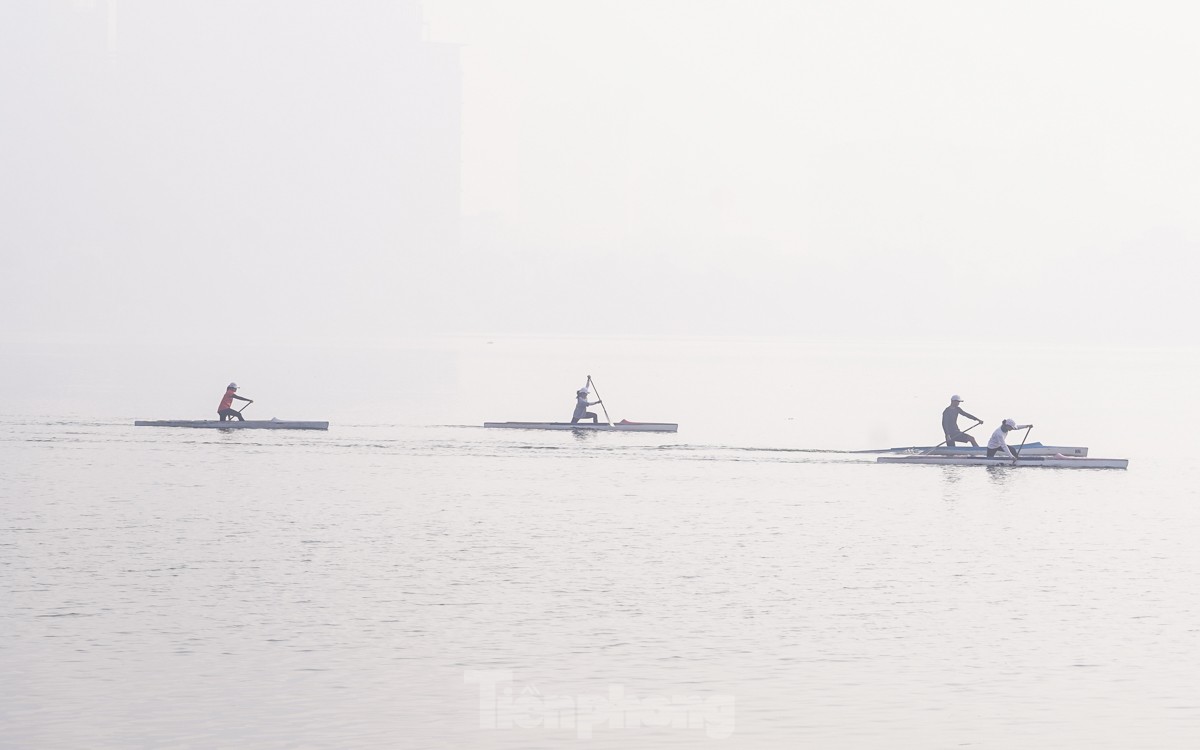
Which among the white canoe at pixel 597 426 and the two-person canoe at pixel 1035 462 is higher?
the white canoe at pixel 597 426

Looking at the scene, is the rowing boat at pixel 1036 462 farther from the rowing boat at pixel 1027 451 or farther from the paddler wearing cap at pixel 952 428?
the paddler wearing cap at pixel 952 428

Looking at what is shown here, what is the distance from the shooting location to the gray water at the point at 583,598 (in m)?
18.9

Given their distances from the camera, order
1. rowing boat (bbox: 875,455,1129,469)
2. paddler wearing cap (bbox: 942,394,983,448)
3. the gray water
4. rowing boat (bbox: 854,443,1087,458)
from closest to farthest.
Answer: the gray water → rowing boat (bbox: 875,455,1129,469) → rowing boat (bbox: 854,443,1087,458) → paddler wearing cap (bbox: 942,394,983,448)

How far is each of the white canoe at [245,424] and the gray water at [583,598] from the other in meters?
0.74

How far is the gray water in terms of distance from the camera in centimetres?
1889

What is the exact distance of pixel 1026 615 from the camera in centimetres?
2566

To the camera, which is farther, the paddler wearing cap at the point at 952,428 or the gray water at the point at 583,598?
the paddler wearing cap at the point at 952,428

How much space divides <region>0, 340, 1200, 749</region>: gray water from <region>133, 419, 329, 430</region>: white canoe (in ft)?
2.44

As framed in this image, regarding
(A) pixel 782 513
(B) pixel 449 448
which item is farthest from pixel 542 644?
(B) pixel 449 448

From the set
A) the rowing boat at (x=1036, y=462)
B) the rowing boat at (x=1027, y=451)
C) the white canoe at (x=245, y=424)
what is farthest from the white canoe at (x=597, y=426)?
the rowing boat at (x=1036, y=462)

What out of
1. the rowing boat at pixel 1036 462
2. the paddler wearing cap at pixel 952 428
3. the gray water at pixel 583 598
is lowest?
the gray water at pixel 583 598

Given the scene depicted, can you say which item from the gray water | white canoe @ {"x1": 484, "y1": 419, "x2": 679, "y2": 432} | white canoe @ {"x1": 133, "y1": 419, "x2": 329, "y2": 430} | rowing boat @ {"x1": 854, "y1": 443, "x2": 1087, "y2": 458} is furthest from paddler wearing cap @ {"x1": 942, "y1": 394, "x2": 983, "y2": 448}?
white canoe @ {"x1": 133, "y1": 419, "x2": 329, "y2": 430}

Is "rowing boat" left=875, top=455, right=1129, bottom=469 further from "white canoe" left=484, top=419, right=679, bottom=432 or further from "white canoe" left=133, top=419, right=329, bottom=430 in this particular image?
"white canoe" left=133, top=419, right=329, bottom=430

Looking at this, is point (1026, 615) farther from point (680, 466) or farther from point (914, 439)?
point (914, 439)
